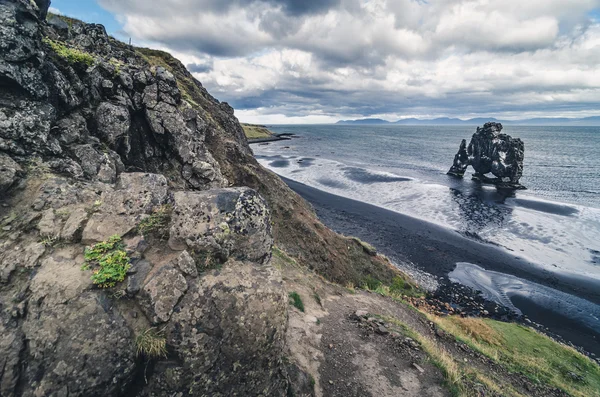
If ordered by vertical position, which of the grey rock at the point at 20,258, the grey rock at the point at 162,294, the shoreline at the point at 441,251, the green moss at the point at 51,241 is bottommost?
the shoreline at the point at 441,251

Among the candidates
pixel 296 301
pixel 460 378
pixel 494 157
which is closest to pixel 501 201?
pixel 494 157

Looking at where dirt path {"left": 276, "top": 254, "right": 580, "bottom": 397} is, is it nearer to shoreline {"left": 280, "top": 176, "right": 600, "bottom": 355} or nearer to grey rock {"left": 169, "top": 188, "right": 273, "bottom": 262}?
grey rock {"left": 169, "top": 188, "right": 273, "bottom": 262}

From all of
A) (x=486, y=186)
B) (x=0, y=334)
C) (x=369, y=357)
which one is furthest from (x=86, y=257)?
(x=486, y=186)

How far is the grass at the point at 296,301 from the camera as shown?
1409 cm

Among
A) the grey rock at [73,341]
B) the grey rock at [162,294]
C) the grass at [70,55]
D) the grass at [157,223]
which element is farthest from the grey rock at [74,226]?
the grass at [70,55]

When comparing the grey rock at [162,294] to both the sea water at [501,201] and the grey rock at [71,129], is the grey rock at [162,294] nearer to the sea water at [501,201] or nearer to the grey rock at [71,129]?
the grey rock at [71,129]

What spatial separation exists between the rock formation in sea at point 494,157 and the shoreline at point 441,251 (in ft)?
149

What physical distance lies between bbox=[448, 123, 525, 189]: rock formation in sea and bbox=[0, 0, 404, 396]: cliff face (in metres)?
84.5

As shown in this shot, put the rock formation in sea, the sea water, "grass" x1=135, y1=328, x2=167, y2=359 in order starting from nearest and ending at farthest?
"grass" x1=135, y1=328, x2=167, y2=359 < the sea water < the rock formation in sea

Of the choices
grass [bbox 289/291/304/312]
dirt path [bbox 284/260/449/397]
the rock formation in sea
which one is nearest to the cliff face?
dirt path [bbox 284/260/449/397]

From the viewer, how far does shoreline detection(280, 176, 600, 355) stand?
82.7 ft

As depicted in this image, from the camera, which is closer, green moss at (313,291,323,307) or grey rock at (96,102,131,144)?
grey rock at (96,102,131,144)

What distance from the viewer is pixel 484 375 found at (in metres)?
13.0

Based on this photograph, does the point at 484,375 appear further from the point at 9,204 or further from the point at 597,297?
the point at 597,297
